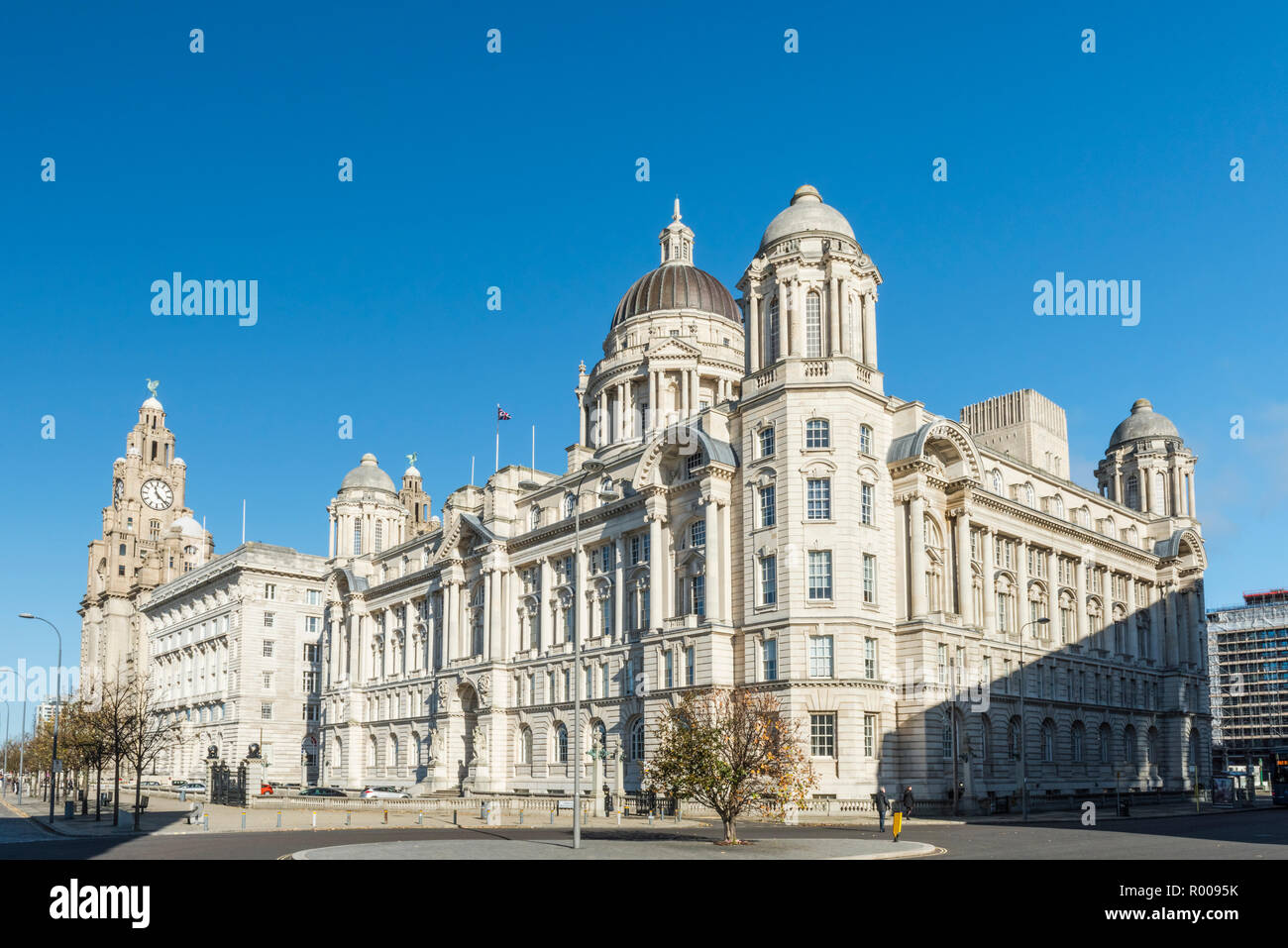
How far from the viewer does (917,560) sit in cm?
6316

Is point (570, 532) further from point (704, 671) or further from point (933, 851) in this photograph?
point (933, 851)

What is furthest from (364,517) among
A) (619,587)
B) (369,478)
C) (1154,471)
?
(1154,471)

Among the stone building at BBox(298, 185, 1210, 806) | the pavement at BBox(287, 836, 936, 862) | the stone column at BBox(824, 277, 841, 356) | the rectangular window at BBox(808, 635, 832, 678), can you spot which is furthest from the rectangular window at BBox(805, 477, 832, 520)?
the pavement at BBox(287, 836, 936, 862)

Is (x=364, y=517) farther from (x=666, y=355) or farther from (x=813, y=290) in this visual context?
(x=813, y=290)

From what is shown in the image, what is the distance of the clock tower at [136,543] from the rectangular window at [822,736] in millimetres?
117928

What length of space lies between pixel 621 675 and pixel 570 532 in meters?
10.9

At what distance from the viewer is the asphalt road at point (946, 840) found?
114ft

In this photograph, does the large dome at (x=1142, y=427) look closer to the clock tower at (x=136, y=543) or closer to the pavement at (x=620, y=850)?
the pavement at (x=620, y=850)

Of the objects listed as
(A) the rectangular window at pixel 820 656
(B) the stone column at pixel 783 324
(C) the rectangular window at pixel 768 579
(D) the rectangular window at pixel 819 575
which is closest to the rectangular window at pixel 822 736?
(A) the rectangular window at pixel 820 656

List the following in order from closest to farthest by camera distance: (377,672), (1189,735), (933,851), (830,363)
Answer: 1. (933,851)
2. (830,363)
3. (1189,735)
4. (377,672)

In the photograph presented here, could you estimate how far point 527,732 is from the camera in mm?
82062

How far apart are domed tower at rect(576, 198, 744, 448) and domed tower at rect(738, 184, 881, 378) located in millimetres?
27879

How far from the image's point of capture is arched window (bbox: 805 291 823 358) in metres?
63.9
